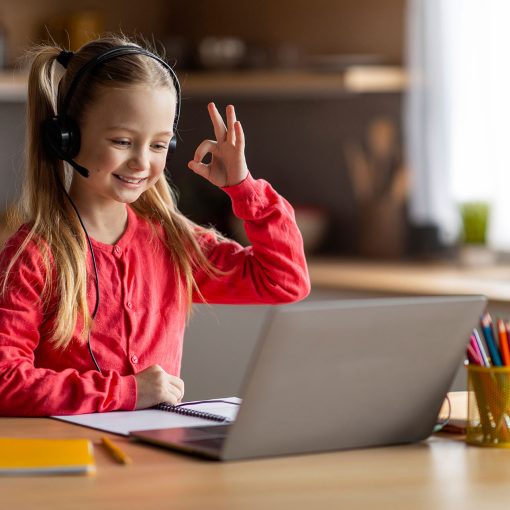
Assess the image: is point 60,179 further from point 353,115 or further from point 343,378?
point 353,115

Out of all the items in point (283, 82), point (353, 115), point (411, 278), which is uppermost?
point (283, 82)

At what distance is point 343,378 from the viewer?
1.31 meters

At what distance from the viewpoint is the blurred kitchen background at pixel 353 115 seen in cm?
360

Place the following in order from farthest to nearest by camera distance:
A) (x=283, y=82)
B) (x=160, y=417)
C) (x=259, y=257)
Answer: (x=283, y=82), (x=259, y=257), (x=160, y=417)

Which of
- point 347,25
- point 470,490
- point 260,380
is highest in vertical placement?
point 347,25

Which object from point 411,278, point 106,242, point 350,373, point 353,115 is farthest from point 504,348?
point 353,115

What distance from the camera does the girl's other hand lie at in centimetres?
157

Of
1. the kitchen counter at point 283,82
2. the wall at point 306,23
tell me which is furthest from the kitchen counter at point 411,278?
the wall at point 306,23

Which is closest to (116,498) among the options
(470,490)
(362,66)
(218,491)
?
(218,491)

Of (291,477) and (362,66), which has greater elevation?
(362,66)

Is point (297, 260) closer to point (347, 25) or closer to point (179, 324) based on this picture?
point (179, 324)

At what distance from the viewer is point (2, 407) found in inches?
61.7

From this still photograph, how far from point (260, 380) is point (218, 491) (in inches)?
5.7

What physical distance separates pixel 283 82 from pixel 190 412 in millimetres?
2397
